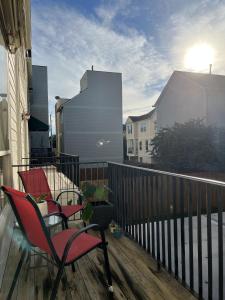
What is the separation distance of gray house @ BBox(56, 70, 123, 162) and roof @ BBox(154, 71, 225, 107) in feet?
12.9

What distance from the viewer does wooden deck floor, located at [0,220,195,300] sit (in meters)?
1.92

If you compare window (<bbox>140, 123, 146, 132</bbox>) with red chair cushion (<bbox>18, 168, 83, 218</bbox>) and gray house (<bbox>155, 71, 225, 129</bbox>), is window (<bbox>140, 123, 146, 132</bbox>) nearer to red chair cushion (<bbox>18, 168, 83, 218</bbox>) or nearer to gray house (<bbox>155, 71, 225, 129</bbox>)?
gray house (<bbox>155, 71, 225, 129</bbox>)

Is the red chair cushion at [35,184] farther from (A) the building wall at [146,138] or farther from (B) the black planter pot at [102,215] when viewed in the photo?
(A) the building wall at [146,138]

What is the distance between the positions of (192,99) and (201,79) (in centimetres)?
158

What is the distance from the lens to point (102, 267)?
2355 millimetres

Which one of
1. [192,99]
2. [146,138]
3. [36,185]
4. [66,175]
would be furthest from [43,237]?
[146,138]

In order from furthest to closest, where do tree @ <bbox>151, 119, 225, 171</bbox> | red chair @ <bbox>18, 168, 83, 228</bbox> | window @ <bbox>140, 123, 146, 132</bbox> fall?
window @ <bbox>140, 123, 146, 132</bbox> < tree @ <bbox>151, 119, 225, 171</bbox> < red chair @ <bbox>18, 168, 83, 228</bbox>

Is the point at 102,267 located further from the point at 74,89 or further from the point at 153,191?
the point at 74,89

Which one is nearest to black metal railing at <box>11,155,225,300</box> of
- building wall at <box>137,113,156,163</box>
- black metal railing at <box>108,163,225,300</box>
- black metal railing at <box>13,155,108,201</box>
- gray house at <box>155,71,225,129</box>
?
black metal railing at <box>108,163,225,300</box>

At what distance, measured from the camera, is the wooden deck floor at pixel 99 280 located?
1.92 meters

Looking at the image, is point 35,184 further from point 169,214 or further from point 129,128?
point 129,128

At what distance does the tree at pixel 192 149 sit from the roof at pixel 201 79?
5.06m

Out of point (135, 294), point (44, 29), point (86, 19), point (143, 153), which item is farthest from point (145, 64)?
point (143, 153)

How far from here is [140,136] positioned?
78.6ft
